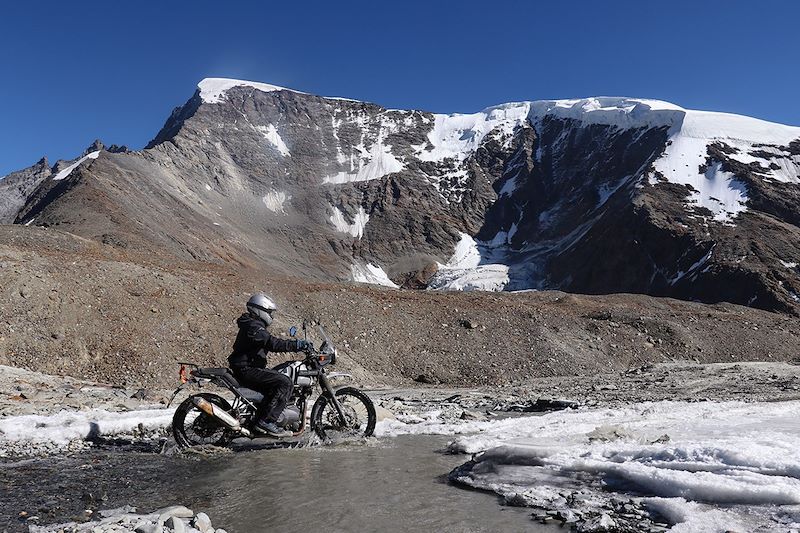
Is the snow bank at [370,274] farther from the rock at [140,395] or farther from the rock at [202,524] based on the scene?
the rock at [202,524]

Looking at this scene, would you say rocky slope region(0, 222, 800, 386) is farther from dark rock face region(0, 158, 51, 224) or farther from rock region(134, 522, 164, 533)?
dark rock face region(0, 158, 51, 224)

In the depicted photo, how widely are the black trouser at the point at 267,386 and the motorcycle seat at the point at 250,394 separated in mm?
58

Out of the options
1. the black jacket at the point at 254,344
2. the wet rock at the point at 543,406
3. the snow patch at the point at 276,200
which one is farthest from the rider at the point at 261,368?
the snow patch at the point at 276,200

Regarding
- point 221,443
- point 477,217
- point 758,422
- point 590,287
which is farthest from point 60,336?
point 477,217

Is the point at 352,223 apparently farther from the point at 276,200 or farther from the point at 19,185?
the point at 19,185

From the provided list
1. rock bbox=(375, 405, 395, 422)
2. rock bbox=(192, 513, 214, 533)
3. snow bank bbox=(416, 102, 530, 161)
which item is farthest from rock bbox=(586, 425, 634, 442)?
snow bank bbox=(416, 102, 530, 161)

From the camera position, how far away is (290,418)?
33.3 ft

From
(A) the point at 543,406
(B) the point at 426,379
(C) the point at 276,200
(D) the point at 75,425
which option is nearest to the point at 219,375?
(D) the point at 75,425

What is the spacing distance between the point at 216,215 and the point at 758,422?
10193 cm

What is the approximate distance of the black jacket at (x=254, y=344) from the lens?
9.71 meters

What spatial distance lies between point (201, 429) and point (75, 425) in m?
2.21

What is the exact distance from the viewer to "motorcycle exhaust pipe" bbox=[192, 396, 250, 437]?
9617 millimetres

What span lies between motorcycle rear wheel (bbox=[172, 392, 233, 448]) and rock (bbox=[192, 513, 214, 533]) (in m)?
4.06

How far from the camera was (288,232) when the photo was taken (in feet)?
396
